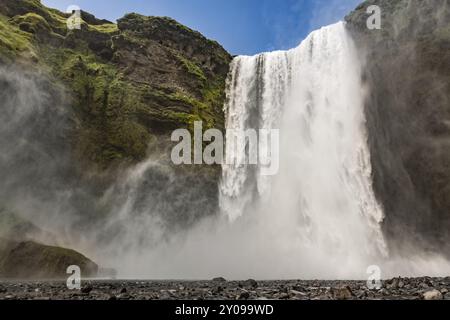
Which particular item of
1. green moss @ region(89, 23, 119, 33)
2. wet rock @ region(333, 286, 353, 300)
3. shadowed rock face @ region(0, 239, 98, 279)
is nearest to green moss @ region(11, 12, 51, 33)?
green moss @ region(89, 23, 119, 33)

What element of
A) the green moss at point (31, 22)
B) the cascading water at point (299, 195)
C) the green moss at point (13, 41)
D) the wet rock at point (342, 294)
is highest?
the green moss at point (31, 22)

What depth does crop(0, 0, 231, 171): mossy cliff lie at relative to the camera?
36.1m

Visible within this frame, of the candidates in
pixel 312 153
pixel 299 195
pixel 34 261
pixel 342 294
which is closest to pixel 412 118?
pixel 312 153

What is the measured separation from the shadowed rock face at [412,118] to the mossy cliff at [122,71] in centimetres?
1485

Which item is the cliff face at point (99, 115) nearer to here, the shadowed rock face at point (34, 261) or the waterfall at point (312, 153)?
the shadowed rock face at point (34, 261)

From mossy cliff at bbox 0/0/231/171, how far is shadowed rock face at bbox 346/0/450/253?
48.7 ft

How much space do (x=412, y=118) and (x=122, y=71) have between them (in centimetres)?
2524

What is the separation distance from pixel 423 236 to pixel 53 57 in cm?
3321

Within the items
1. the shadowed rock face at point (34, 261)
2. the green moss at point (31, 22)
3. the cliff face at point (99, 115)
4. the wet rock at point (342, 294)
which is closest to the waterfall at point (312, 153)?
the cliff face at point (99, 115)

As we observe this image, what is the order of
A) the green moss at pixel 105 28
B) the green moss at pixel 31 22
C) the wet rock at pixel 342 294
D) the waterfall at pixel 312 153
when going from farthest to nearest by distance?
the green moss at pixel 105 28 → the green moss at pixel 31 22 → the waterfall at pixel 312 153 → the wet rock at pixel 342 294

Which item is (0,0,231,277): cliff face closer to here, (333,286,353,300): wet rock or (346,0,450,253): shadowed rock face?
(346,0,450,253): shadowed rock face

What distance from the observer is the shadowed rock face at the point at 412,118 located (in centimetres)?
3102

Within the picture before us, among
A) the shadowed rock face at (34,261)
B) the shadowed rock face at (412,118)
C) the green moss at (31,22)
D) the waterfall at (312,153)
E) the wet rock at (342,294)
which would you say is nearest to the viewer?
the wet rock at (342,294)
